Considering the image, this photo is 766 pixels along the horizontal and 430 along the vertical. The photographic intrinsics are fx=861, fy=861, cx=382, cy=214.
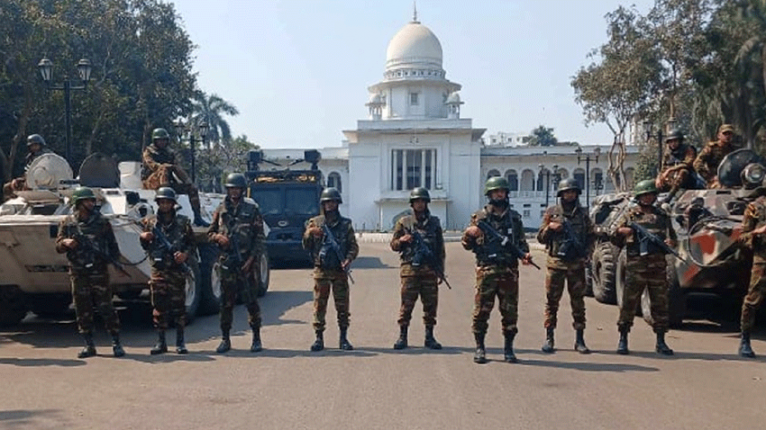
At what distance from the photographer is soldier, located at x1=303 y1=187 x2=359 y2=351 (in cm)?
961

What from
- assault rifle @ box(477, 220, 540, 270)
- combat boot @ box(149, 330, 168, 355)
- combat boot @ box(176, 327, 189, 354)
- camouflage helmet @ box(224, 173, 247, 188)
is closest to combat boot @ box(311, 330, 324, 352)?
combat boot @ box(176, 327, 189, 354)

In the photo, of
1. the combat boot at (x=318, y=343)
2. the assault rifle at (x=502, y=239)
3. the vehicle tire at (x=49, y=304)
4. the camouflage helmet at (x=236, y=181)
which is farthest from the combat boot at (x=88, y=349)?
the assault rifle at (x=502, y=239)

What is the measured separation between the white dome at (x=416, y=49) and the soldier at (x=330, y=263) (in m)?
66.1

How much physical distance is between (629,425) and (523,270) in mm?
16725

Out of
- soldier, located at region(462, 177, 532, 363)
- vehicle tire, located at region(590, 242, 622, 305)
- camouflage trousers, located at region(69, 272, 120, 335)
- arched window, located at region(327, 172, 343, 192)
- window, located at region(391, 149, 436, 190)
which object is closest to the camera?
soldier, located at region(462, 177, 532, 363)

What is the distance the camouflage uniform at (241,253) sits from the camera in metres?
9.66

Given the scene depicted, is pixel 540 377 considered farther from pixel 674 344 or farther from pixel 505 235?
pixel 674 344

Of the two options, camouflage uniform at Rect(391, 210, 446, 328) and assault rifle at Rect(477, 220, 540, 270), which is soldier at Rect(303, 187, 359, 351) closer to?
camouflage uniform at Rect(391, 210, 446, 328)

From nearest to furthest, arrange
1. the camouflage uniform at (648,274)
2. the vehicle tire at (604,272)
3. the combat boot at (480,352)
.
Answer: the combat boot at (480,352), the camouflage uniform at (648,274), the vehicle tire at (604,272)

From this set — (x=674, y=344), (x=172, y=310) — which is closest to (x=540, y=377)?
(x=674, y=344)

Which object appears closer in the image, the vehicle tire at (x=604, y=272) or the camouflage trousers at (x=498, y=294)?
the camouflage trousers at (x=498, y=294)

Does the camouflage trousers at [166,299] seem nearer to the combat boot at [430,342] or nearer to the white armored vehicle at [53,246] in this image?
the white armored vehicle at [53,246]

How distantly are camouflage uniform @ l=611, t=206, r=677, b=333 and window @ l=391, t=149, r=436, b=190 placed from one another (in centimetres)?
6306

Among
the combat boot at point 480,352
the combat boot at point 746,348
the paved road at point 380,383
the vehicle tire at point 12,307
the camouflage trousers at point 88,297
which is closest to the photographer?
the paved road at point 380,383
